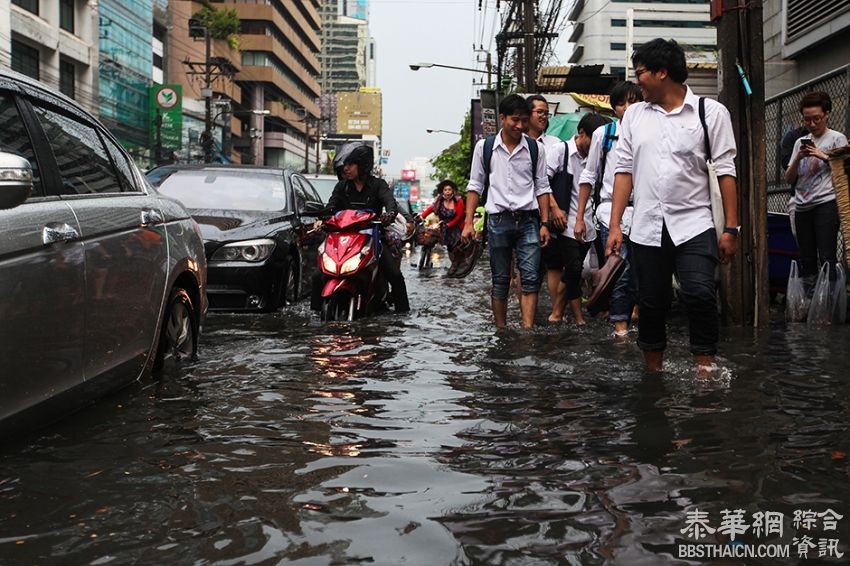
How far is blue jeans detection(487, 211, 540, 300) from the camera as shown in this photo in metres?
7.92

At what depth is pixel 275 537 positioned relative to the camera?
→ 9.39 feet

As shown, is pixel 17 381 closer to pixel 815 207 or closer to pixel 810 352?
pixel 810 352

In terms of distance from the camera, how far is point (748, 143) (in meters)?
8.30

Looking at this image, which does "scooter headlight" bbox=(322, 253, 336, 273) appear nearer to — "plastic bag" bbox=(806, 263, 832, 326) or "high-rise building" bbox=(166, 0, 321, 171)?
"plastic bag" bbox=(806, 263, 832, 326)

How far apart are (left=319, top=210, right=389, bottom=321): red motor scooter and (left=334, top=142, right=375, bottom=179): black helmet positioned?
51 centimetres

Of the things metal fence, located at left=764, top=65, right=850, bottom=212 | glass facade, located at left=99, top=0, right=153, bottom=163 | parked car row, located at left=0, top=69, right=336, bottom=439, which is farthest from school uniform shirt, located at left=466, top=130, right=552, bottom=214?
glass facade, located at left=99, top=0, right=153, bottom=163

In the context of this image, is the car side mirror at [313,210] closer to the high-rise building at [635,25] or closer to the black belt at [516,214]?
the black belt at [516,214]

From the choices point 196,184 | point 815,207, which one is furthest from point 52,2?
point 815,207

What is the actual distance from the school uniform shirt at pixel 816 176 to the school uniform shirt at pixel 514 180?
230cm

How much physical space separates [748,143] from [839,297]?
4.92 ft

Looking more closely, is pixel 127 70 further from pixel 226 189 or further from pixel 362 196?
pixel 362 196

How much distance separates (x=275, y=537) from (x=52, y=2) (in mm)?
39015

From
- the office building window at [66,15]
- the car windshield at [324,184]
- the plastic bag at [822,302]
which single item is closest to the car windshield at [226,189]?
the plastic bag at [822,302]

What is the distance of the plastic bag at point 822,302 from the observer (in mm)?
8430
